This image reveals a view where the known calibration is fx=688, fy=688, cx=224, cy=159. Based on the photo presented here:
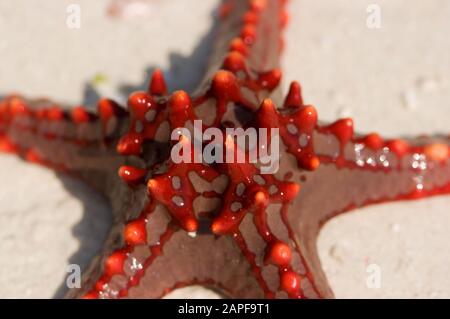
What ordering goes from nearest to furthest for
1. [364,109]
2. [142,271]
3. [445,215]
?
[142,271], [445,215], [364,109]

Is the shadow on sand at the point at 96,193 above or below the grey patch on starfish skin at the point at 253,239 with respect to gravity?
above

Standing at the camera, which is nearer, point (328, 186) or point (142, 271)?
point (142, 271)

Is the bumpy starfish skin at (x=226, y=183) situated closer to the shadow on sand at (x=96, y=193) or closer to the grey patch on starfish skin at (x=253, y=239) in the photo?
the grey patch on starfish skin at (x=253, y=239)

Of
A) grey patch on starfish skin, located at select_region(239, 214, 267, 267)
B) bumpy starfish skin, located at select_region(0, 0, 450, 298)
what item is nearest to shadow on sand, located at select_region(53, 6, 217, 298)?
bumpy starfish skin, located at select_region(0, 0, 450, 298)

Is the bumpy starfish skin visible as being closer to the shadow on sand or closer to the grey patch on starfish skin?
the grey patch on starfish skin

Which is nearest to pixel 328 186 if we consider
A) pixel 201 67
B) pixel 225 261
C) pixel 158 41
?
pixel 225 261

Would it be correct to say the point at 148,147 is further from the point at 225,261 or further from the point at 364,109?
the point at 364,109

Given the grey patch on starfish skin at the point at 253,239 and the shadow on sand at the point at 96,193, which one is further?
the shadow on sand at the point at 96,193

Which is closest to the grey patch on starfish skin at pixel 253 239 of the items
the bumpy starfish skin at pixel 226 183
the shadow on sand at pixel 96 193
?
the bumpy starfish skin at pixel 226 183

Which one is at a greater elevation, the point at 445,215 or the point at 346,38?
the point at 346,38
